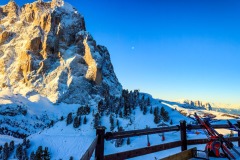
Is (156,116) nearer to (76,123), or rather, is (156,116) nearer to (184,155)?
(76,123)

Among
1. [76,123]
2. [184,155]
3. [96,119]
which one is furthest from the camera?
[76,123]

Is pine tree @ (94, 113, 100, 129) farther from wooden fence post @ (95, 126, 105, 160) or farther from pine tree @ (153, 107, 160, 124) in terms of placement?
wooden fence post @ (95, 126, 105, 160)

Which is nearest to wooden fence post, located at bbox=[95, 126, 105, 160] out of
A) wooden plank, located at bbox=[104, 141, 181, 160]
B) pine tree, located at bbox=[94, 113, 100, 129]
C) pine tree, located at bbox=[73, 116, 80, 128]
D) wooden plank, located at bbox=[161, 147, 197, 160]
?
wooden plank, located at bbox=[104, 141, 181, 160]

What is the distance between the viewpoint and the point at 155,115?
75750 mm

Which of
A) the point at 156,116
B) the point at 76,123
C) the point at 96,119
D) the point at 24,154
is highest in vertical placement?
the point at 156,116

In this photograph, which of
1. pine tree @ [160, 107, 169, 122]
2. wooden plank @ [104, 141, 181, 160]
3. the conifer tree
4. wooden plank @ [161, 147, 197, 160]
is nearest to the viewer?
wooden plank @ [104, 141, 181, 160]

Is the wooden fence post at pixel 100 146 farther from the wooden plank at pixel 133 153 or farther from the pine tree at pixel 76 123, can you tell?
the pine tree at pixel 76 123

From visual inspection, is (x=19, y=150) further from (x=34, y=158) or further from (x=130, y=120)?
(x=130, y=120)

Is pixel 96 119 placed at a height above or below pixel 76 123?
above

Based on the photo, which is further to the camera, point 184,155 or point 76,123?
point 76,123

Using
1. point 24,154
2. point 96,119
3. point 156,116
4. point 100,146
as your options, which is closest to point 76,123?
point 96,119

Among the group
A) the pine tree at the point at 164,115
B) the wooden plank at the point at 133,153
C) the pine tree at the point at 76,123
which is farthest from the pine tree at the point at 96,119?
the wooden plank at the point at 133,153

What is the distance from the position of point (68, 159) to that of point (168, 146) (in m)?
67.2

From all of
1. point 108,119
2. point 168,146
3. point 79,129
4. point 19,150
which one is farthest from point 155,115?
point 168,146
